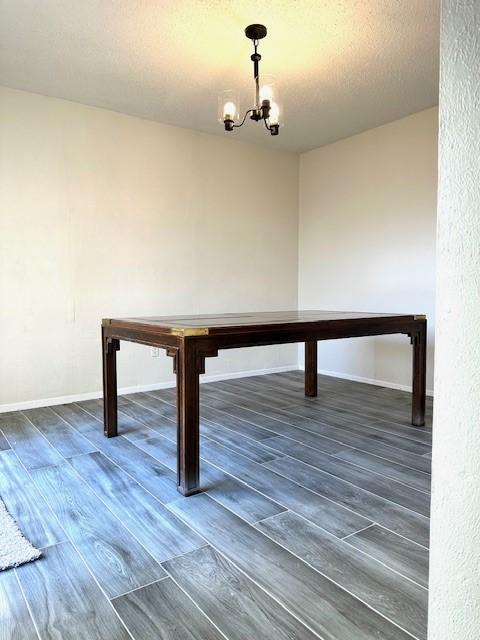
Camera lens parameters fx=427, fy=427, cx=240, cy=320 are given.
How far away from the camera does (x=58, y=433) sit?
9.07 ft

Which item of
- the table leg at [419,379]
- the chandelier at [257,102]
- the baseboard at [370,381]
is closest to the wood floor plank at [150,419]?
the table leg at [419,379]

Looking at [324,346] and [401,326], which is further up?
[401,326]

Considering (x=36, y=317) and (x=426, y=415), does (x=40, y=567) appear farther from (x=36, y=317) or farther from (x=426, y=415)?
(x=426, y=415)

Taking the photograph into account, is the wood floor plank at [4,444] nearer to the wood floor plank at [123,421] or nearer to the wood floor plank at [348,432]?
the wood floor plank at [123,421]

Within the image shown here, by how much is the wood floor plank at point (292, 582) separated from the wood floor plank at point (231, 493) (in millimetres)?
67

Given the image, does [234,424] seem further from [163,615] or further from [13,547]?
[163,615]

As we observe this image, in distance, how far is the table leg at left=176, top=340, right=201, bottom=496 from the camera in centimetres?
188

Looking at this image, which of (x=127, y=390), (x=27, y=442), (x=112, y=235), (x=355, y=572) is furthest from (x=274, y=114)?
(x=127, y=390)

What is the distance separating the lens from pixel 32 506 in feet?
5.91

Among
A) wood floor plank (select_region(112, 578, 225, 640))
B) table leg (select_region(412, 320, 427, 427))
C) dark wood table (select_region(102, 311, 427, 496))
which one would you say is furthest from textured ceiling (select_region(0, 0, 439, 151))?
wood floor plank (select_region(112, 578, 225, 640))

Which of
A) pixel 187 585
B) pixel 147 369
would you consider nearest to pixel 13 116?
pixel 147 369

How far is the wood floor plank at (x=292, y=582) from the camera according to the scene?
44.6 inches

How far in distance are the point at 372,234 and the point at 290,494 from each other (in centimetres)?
302

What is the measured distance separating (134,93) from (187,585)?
3.34 metres
